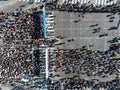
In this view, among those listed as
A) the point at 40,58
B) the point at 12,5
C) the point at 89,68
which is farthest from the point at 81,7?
the point at 12,5

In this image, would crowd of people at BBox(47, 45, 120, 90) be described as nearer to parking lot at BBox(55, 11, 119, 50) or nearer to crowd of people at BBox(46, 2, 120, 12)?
parking lot at BBox(55, 11, 119, 50)

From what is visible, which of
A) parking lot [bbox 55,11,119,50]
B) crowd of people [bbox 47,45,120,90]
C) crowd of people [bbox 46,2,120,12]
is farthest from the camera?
crowd of people [bbox 47,45,120,90]

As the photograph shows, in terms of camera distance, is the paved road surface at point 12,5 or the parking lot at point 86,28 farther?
the paved road surface at point 12,5

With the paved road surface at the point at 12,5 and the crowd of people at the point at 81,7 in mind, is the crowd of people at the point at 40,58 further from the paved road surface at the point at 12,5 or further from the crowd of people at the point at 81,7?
the crowd of people at the point at 81,7

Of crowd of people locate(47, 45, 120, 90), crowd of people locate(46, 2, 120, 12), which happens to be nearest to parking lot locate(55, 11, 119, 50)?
crowd of people locate(46, 2, 120, 12)

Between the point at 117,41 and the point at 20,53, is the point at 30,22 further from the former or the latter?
the point at 117,41

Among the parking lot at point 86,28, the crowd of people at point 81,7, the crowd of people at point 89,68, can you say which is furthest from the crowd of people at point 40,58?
the crowd of people at point 81,7

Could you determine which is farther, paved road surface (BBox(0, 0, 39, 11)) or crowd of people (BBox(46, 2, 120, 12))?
paved road surface (BBox(0, 0, 39, 11))

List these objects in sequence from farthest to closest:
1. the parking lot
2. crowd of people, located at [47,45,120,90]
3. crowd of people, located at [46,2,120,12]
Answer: crowd of people, located at [47,45,120,90] < the parking lot < crowd of people, located at [46,2,120,12]

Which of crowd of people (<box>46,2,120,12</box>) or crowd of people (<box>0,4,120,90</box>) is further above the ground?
crowd of people (<box>46,2,120,12</box>)

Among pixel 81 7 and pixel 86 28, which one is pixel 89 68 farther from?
pixel 81 7
